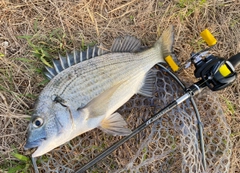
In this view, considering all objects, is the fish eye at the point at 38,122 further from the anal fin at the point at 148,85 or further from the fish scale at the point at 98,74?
the anal fin at the point at 148,85

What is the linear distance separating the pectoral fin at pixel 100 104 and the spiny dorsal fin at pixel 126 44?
0.47 meters

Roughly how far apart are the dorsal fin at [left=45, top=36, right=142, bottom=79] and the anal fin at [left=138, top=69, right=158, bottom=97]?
30cm

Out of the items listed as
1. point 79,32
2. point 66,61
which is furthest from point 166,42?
point 66,61

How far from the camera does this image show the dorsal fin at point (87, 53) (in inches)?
103

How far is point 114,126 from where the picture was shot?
8.70 feet

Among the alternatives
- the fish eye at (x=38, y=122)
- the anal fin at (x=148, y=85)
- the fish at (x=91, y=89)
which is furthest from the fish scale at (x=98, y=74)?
the fish eye at (x=38, y=122)

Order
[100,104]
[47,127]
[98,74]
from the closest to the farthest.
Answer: [47,127], [100,104], [98,74]

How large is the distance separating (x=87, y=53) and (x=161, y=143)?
1250 millimetres

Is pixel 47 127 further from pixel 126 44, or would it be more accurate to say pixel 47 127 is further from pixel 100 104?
pixel 126 44

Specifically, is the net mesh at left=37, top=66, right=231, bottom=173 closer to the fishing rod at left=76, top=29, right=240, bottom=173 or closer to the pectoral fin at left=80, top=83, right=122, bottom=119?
the fishing rod at left=76, top=29, right=240, bottom=173

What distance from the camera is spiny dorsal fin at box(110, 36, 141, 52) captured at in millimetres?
2844

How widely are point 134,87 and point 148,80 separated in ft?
0.70

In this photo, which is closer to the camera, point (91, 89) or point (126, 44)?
point (91, 89)

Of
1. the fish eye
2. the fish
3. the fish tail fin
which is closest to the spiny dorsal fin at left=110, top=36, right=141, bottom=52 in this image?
the fish
